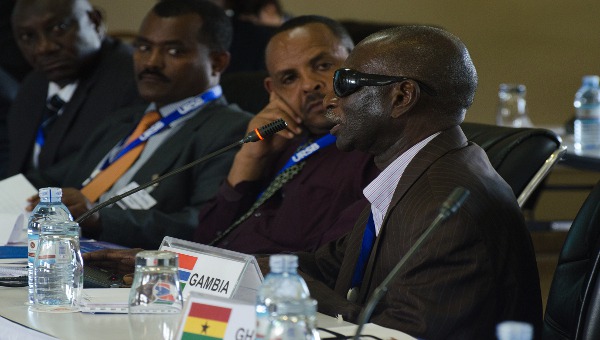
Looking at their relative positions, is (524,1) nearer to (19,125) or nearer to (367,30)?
(367,30)

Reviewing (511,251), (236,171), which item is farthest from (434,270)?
(236,171)

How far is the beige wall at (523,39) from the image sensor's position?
22.4 ft

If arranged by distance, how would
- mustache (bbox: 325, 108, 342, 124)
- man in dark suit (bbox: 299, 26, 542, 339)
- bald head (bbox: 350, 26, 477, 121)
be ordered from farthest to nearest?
mustache (bbox: 325, 108, 342, 124), bald head (bbox: 350, 26, 477, 121), man in dark suit (bbox: 299, 26, 542, 339)

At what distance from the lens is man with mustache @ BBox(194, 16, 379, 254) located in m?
2.68

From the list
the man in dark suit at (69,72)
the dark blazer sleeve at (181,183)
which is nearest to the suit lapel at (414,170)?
the dark blazer sleeve at (181,183)

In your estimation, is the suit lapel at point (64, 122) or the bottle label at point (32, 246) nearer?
the bottle label at point (32, 246)

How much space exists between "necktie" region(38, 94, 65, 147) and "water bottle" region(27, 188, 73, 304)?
1.95 metres

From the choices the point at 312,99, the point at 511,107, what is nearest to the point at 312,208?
the point at 312,99

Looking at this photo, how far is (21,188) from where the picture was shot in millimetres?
3352

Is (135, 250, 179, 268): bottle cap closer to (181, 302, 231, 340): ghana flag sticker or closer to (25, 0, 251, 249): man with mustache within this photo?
(181, 302, 231, 340): ghana flag sticker

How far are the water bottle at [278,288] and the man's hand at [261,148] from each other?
155 cm

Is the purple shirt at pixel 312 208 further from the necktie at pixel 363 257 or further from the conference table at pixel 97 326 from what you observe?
the conference table at pixel 97 326

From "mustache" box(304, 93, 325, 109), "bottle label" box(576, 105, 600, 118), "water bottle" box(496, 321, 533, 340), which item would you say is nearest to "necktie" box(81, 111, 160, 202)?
"mustache" box(304, 93, 325, 109)

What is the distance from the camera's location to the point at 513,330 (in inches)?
70.7
